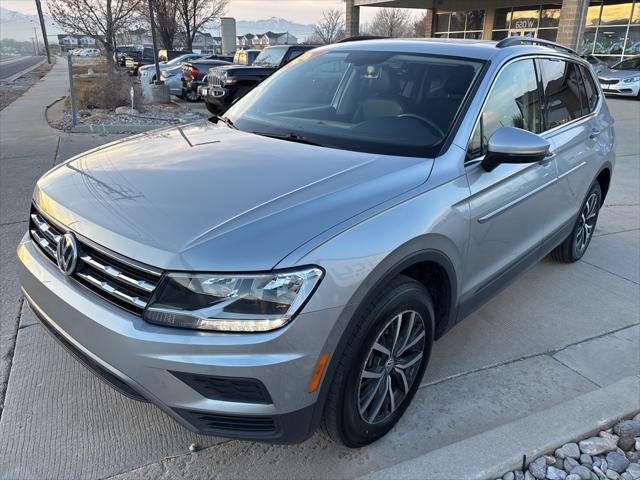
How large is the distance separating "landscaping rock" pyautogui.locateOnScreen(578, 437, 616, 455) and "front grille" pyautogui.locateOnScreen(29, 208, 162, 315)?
2.12m

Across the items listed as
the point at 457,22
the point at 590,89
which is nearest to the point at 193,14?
the point at 457,22

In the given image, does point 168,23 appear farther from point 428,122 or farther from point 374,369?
point 374,369

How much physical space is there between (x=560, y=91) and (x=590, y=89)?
0.87 m

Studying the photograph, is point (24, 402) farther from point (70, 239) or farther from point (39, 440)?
point (70, 239)

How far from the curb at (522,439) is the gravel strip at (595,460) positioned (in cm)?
4

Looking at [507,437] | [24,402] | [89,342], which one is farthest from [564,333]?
[24,402]

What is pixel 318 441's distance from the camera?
248cm

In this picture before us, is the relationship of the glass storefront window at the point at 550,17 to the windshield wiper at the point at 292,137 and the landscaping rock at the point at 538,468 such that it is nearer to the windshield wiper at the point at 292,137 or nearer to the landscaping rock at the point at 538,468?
the windshield wiper at the point at 292,137

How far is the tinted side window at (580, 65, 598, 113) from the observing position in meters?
4.39

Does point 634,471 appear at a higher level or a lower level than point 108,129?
lower

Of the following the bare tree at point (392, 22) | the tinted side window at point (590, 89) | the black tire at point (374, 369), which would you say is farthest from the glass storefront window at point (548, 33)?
the bare tree at point (392, 22)

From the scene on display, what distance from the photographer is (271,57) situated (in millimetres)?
13266

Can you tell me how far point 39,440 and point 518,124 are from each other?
310 cm

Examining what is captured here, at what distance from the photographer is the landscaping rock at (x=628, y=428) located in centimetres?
258
